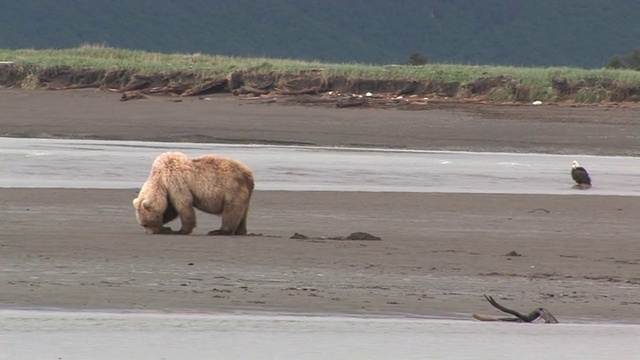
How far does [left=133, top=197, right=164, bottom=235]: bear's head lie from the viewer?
37.1 ft

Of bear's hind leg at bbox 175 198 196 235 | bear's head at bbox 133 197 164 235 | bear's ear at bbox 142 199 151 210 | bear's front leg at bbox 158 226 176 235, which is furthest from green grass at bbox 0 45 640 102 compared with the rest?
bear's ear at bbox 142 199 151 210

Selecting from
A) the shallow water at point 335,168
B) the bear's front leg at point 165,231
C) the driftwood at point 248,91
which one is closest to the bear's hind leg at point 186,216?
the bear's front leg at point 165,231

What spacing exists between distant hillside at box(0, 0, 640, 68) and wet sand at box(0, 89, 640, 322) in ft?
183

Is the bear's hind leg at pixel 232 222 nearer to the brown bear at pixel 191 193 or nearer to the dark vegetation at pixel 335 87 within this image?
the brown bear at pixel 191 193

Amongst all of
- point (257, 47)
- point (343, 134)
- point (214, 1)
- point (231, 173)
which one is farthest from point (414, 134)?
point (214, 1)

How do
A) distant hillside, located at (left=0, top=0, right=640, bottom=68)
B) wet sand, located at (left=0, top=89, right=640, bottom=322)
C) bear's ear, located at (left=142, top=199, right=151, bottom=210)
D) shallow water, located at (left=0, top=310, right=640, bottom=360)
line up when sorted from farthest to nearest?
distant hillside, located at (left=0, top=0, right=640, bottom=68), bear's ear, located at (left=142, top=199, right=151, bottom=210), wet sand, located at (left=0, top=89, right=640, bottom=322), shallow water, located at (left=0, top=310, right=640, bottom=360)

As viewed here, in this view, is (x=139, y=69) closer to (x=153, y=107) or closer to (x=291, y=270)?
(x=153, y=107)

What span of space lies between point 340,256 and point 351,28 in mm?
67600

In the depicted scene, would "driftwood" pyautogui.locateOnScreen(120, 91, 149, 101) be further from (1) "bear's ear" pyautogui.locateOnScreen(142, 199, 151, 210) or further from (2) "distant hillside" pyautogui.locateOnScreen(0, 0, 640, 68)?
(2) "distant hillside" pyautogui.locateOnScreen(0, 0, 640, 68)

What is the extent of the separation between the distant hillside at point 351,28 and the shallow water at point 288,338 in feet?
203

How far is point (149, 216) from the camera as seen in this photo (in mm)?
11352

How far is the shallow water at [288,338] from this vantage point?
24.5ft

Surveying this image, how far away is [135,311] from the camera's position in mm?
8242

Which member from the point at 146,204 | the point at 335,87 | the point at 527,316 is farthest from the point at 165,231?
the point at 335,87
